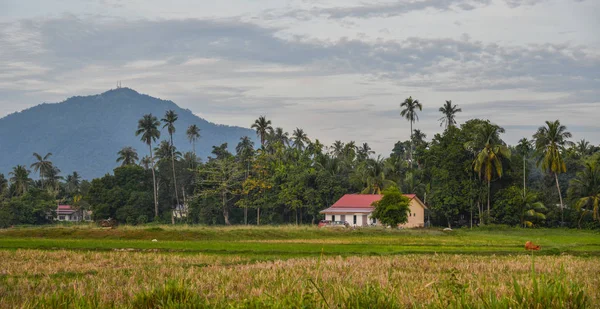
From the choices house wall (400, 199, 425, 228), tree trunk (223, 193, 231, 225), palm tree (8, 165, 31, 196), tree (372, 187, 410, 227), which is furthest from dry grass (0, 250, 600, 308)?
palm tree (8, 165, 31, 196)

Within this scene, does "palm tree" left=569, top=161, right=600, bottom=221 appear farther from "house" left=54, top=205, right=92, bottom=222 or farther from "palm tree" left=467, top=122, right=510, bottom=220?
"house" left=54, top=205, right=92, bottom=222

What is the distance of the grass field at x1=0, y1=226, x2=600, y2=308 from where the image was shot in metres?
7.17

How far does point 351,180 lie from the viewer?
94.1 meters

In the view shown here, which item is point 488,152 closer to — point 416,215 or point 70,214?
point 416,215

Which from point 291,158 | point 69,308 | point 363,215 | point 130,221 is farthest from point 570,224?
point 69,308

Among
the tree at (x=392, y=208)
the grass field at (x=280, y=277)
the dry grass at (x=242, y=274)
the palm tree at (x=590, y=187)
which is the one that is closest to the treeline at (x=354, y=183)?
the palm tree at (x=590, y=187)

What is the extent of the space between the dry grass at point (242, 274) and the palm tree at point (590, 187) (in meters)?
52.0

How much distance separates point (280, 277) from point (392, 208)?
5611cm

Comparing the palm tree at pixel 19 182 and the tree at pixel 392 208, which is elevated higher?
the palm tree at pixel 19 182

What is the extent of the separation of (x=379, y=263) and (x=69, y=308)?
1510 cm

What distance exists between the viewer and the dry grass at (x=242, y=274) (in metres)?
11.0

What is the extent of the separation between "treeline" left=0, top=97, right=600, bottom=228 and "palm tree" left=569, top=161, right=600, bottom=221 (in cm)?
11

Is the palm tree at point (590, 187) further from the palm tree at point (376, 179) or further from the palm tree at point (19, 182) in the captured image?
the palm tree at point (19, 182)

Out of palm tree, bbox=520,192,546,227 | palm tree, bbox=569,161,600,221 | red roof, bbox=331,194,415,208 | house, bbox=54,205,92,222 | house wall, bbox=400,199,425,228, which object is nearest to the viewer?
palm tree, bbox=569,161,600,221
